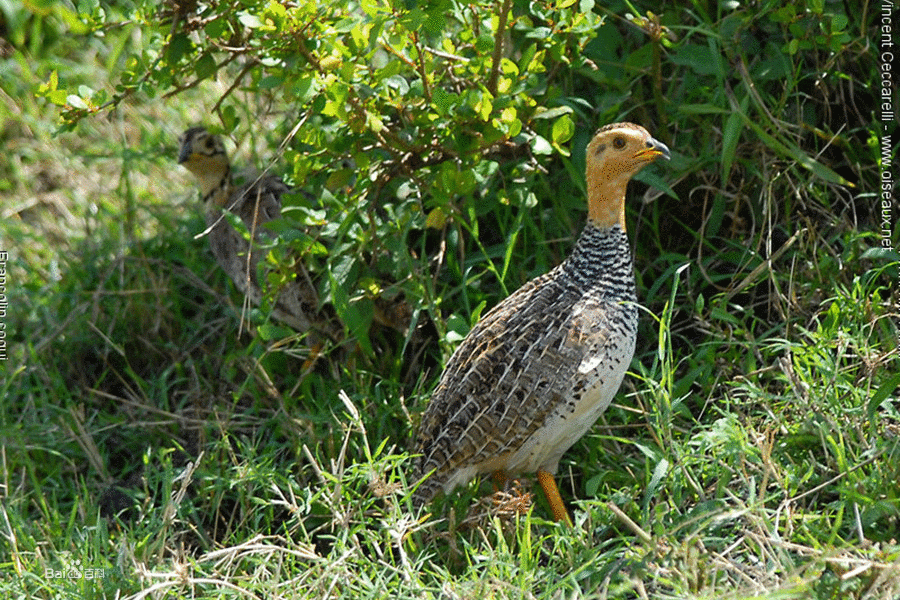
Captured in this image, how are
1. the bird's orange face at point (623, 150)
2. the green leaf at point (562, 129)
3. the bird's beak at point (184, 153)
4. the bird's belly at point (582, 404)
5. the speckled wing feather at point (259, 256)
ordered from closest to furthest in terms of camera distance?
the bird's belly at point (582, 404), the bird's orange face at point (623, 150), the green leaf at point (562, 129), the speckled wing feather at point (259, 256), the bird's beak at point (184, 153)

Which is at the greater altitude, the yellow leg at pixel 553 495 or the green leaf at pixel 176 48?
the green leaf at pixel 176 48

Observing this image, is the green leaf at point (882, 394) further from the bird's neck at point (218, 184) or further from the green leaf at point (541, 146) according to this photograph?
the bird's neck at point (218, 184)

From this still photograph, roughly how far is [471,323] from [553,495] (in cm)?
77

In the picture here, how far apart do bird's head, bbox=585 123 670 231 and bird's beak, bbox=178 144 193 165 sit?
2386 mm

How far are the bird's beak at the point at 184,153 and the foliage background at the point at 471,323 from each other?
0.54 m

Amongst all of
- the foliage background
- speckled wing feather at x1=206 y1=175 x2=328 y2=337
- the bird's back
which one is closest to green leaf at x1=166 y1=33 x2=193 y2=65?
the foliage background

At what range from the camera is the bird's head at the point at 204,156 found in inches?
214

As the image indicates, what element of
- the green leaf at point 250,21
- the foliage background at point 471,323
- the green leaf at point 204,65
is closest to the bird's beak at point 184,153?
the foliage background at point 471,323

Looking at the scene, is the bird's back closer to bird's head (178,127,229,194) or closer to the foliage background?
the foliage background

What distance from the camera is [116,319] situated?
17.3ft

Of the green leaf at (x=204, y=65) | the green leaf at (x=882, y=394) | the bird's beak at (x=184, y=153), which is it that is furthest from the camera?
the bird's beak at (x=184, y=153)

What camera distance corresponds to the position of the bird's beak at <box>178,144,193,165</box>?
5.44 meters

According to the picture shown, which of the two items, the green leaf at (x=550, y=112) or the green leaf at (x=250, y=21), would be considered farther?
the green leaf at (x=550, y=112)

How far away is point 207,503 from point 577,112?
2.17 metres
